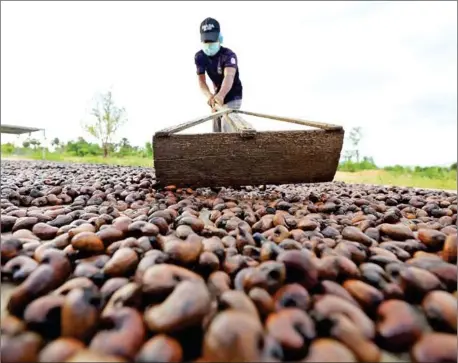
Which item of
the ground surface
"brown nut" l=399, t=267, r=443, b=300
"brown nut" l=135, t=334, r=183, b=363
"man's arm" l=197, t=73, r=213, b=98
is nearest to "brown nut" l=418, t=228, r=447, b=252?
"brown nut" l=399, t=267, r=443, b=300

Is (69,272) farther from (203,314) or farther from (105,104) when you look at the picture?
(105,104)

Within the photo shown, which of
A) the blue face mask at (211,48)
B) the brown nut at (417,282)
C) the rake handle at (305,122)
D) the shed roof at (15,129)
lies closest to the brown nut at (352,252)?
the brown nut at (417,282)

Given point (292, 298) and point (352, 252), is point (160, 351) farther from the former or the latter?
point (352, 252)

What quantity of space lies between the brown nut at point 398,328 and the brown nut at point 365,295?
0.17ft

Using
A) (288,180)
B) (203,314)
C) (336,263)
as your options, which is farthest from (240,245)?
(288,180)

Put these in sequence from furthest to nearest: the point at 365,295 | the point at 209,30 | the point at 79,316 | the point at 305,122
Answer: the point at 209,30 < the point at 305,122 < the point at 365,295 < the point at 79,316

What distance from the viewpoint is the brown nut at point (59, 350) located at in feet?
2.10

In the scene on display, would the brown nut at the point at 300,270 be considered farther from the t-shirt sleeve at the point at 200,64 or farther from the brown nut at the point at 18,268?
the t-shirt sleeve at the point at 200,64

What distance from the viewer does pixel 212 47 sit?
387 centimetres

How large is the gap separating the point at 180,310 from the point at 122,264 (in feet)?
1.07

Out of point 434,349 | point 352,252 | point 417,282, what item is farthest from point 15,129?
point 434,349

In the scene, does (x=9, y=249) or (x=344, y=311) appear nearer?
(x=344, y=311)

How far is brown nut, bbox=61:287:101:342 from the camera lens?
2.34 ft

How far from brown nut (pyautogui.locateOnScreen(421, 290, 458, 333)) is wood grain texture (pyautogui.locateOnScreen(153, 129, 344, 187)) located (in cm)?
174
